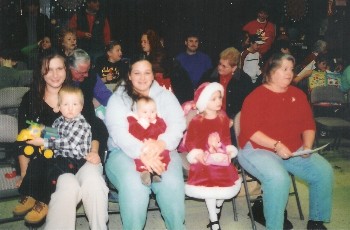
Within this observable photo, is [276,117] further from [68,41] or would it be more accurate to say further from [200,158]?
[68,41]

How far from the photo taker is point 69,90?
3.25 meters

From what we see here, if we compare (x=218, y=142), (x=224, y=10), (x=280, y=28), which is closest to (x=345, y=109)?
(x=280, y=28)

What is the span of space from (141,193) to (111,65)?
2.56m

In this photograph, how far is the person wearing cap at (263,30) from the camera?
680 cm

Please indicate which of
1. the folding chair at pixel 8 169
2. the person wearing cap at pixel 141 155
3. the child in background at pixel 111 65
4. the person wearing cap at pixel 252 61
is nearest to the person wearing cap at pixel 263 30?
the person wearing cap at pixel 252 61

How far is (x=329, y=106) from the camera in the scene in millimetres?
6074

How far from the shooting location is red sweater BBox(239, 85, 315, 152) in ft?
11.5

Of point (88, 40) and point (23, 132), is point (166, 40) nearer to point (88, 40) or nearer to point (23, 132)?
point (88, 40)

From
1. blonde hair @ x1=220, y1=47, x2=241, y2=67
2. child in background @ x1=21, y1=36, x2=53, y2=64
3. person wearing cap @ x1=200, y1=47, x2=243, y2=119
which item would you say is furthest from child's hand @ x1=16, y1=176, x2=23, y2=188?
child in background @ x1=21, y1=36, x2=53, y2=64

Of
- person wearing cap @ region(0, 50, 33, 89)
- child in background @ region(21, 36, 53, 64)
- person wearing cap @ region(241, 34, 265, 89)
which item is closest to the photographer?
person wearing cap @ region(0, 50, 33, 89)

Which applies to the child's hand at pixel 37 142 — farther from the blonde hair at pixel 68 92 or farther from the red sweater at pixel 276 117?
the red sweater at pixel 276 117

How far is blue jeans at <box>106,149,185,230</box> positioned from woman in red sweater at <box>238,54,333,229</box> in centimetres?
71

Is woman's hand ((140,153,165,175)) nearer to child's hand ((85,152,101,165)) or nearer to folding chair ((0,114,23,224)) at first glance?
child's hand ((85,152,101,165))

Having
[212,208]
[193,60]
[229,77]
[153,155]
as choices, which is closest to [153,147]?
[153,155]
